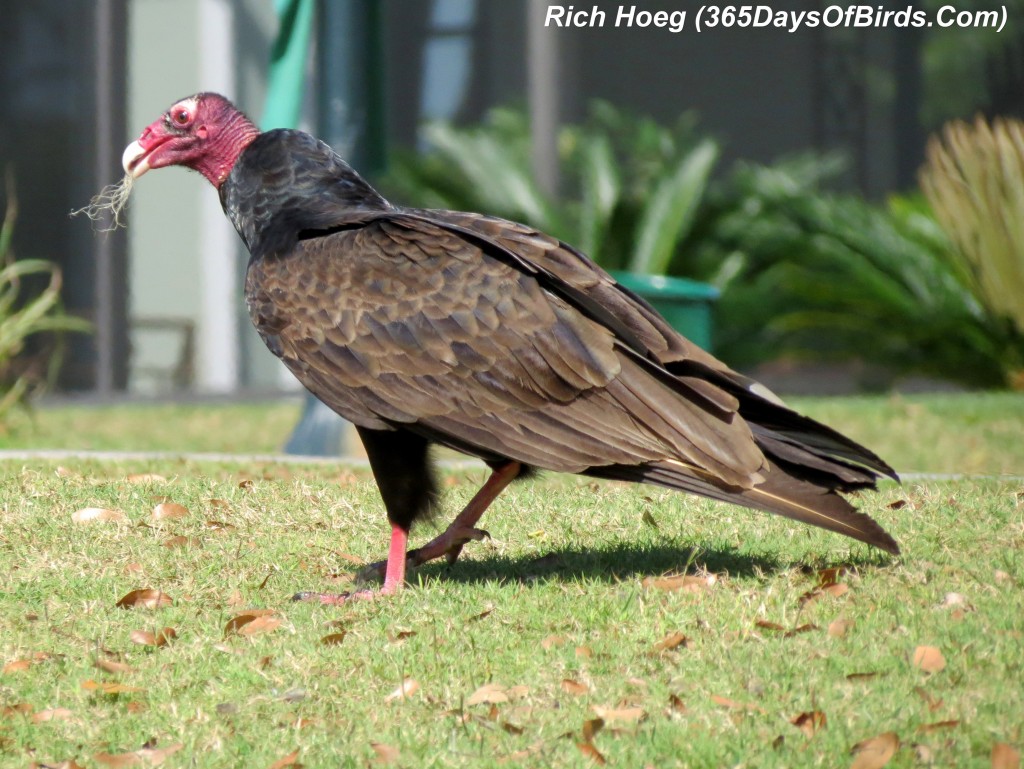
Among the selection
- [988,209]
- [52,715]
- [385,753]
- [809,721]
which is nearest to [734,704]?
[809,721]

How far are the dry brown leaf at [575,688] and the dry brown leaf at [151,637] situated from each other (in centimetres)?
123

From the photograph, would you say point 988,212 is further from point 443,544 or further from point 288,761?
point 288,761

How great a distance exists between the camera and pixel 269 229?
4.82 meters

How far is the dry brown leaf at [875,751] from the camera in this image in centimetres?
323

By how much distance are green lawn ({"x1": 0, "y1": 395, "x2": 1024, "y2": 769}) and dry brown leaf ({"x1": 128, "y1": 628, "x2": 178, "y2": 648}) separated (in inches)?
0.6

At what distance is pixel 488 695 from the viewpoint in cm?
372

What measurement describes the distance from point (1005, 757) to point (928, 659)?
61cm

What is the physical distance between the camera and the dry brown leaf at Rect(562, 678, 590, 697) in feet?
12.2

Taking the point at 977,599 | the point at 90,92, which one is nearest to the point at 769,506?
the point at 977,599

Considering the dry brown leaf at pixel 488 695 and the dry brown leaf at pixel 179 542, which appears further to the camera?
the dry brown leaf at pixel 179 542

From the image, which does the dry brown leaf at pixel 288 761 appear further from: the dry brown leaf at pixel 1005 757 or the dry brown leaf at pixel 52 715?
the dry brown leaf at pixel 1005 757

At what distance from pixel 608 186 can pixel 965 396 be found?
363 cm

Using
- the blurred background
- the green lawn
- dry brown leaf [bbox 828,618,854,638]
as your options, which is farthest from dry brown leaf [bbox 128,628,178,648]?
the blurred background

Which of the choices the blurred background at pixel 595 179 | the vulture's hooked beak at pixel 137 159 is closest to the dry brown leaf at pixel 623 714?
the vulture's hooked beak at pixel 137 159
